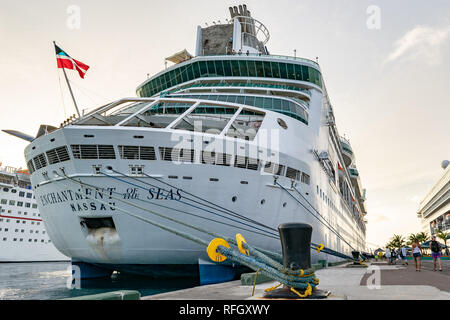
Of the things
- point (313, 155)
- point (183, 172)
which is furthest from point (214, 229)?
point (313, 155)

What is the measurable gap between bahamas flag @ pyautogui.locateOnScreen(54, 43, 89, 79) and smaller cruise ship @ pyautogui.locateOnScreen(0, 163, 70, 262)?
52.2 meters

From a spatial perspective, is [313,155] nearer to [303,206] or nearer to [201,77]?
[303,206]

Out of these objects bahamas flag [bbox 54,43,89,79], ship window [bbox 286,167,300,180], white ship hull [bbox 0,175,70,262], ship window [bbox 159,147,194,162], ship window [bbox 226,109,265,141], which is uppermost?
bahamas flag [bbox 54,43,89,79]

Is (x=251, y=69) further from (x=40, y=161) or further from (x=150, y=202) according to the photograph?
(x=40, y=161)

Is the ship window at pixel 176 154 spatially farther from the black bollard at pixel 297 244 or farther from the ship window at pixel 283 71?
the ship window at pixel 283 71

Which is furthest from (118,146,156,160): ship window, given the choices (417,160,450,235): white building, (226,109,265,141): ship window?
(417,160,450,235): white building

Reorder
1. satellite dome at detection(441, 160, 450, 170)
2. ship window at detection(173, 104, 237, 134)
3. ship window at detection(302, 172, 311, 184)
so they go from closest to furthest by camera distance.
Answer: ship window at detection(173, 104, 237, 134) < ship window at detection(302, 172, 311, 184) < satellite dome at detection(441, 160, 450, 170)

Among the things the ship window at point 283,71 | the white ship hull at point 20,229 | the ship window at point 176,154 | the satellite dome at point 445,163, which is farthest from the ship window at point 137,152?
the satellite dome at point 445,163

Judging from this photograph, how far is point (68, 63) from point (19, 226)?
175 feet

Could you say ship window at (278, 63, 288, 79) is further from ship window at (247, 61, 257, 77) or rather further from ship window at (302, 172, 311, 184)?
ship window at (302, 172, 311, 184)

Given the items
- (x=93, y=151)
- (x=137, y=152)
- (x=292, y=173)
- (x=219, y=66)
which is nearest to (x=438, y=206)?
(x=219, y=66)

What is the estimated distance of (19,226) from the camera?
59.0m

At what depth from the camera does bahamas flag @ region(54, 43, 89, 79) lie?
16.1 meters
